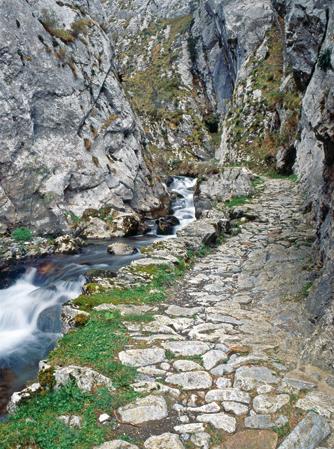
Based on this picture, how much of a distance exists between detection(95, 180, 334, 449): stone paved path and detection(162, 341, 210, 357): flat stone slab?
16 millimetres

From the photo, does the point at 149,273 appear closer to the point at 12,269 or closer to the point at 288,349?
the point at 288,349

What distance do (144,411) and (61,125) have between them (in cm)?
1803

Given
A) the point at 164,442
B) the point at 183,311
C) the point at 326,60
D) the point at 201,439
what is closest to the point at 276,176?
the point at 326,60

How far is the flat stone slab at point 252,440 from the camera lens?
452 cm

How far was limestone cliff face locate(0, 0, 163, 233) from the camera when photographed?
18906 millimetres

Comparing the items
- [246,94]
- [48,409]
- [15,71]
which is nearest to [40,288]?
[48,409]

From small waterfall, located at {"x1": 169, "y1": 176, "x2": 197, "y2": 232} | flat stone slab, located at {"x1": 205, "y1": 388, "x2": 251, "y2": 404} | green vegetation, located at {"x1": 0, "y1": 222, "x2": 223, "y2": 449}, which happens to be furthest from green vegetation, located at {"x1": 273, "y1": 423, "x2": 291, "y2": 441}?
small waterfall, located at {"x1": 169, "y1": 176, "x2": 197, "y2": 232}

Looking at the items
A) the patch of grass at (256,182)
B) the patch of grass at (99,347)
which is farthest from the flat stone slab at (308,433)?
the patch of grass at (256,182)

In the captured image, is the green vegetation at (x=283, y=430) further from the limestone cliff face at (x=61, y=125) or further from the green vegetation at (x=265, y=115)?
the green vegetation at (x=265, y=115)

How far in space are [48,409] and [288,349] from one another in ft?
11.7

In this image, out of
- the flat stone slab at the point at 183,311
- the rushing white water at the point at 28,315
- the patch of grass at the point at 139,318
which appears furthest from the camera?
the rushing white water at the point at 28,315

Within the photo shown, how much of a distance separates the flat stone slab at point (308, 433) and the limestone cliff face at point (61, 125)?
15604 mm

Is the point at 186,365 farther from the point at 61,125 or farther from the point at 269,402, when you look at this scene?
the point at 61,125

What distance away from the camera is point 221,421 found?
16.0 feet
